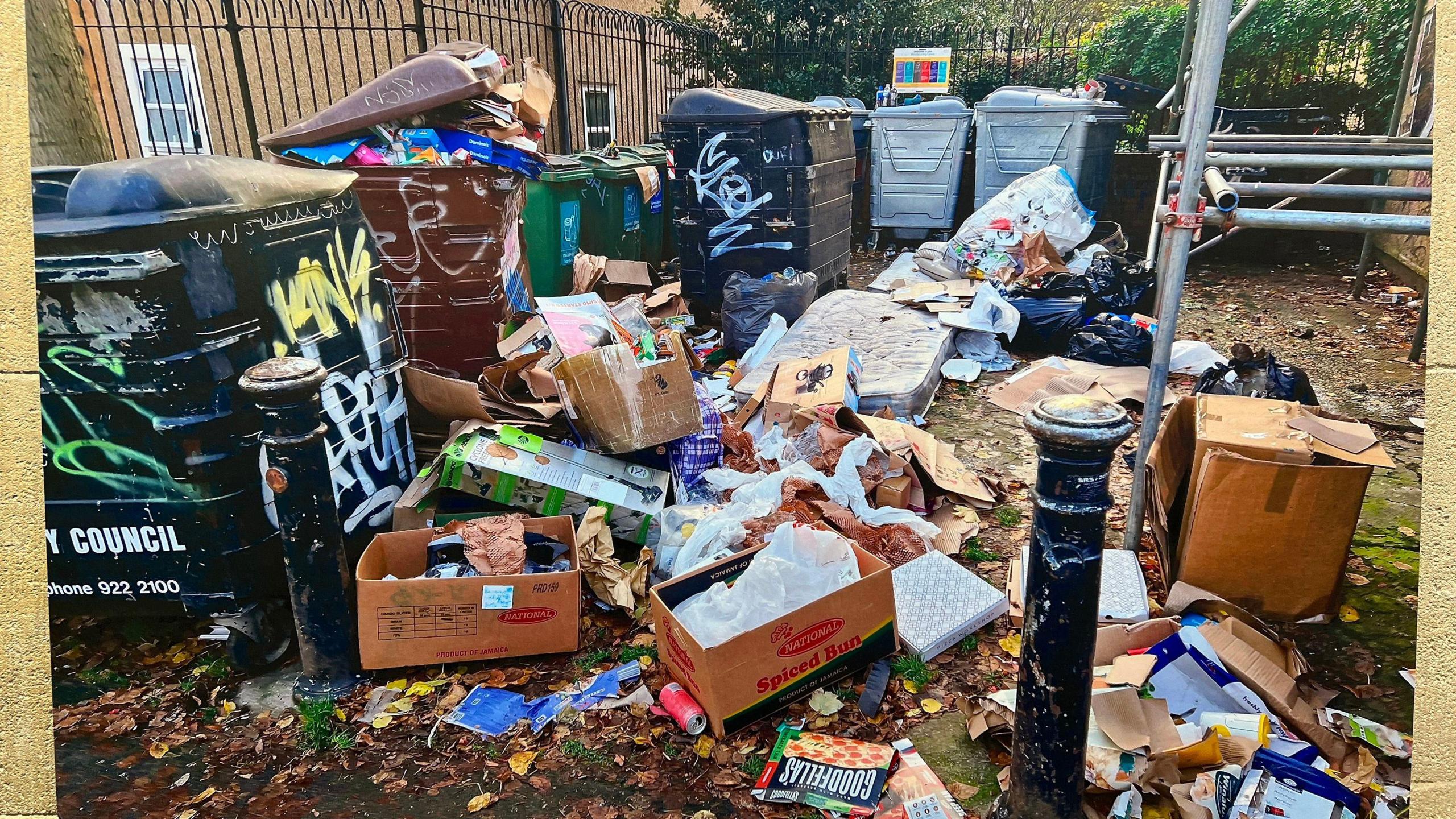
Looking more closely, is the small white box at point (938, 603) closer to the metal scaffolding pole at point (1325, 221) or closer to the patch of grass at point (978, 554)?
the patch of grass at point (978, 554)

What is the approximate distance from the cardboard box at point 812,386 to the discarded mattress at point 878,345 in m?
0.19

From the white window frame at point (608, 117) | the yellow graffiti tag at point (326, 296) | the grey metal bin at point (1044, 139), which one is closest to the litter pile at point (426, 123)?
the yellow graffiti tag at point (326, 296)

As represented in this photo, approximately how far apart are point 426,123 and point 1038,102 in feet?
20.2

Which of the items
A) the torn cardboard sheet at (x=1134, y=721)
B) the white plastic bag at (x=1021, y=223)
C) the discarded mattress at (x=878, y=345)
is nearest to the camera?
the torn cardboard sheet at (x=1134, y=721)

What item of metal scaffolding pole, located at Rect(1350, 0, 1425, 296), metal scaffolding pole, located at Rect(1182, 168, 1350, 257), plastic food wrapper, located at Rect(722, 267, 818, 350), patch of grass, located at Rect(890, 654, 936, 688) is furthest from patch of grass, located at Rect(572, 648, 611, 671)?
metal scaffolding pole, located at Rect(1350, 0, 1425, 296)

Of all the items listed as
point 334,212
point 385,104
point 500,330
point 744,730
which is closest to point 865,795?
point 744,730

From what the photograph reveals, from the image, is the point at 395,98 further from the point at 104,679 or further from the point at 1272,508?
the point at 1272,508

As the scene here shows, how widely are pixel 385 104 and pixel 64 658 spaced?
2.74 metres

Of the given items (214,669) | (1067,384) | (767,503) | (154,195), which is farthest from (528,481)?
(1067,384)

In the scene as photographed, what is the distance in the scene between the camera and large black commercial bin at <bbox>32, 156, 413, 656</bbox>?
2.36 m

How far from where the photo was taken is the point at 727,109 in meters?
5.91

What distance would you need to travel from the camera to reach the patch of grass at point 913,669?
2.61m

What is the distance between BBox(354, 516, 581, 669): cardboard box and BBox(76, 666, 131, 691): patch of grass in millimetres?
809

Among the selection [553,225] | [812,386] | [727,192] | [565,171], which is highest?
[565,171]
